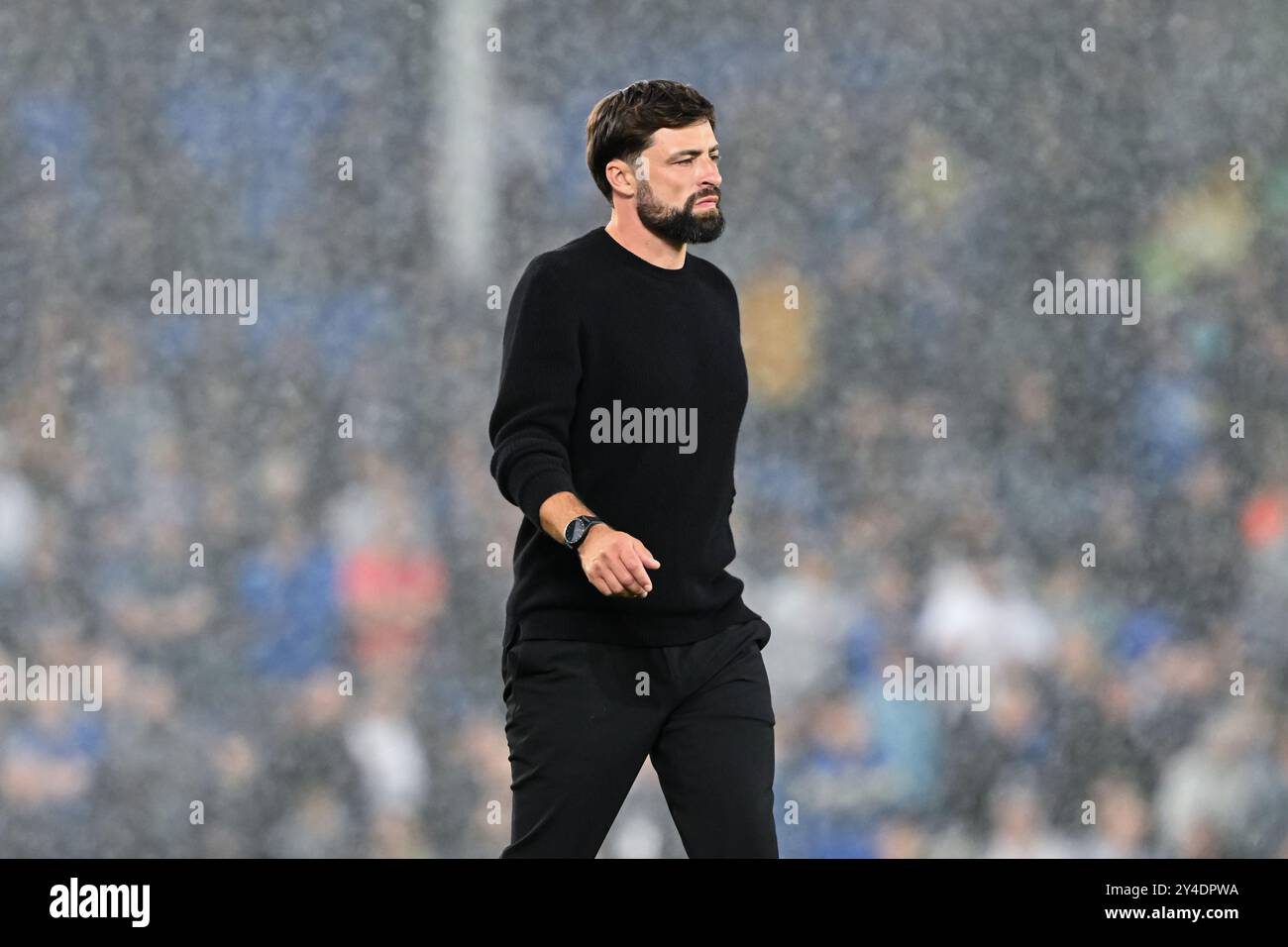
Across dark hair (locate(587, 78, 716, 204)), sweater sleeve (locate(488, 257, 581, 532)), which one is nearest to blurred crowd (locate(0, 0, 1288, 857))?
dark hair (locate(587, 78, 716, 204))

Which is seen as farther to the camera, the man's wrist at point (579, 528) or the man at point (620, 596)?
the man at point (620, 596)

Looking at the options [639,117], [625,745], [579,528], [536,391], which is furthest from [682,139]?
[625,745]

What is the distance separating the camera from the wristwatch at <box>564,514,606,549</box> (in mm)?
2225

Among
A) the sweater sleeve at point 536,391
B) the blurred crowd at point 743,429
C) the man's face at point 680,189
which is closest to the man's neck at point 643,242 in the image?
the man's face at point 680,189

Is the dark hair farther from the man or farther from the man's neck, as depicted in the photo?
the man

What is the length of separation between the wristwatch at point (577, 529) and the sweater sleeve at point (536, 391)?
78mm

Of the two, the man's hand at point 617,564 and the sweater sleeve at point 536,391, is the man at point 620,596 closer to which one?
the sweater sleeve at point 536,391

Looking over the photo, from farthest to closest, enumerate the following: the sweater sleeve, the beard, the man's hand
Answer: the beard → the sweater sleeve → the man's hand

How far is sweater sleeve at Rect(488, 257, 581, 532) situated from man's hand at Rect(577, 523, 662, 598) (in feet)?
0.46

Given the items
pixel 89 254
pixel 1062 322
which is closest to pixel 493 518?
pixel 89 254

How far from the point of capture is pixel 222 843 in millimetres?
3932

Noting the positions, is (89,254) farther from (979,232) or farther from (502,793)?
(979,232)

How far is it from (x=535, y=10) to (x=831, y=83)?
64 centimetres

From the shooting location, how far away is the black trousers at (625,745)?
92.4 inches
